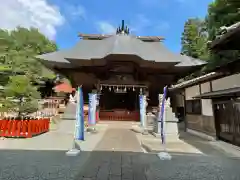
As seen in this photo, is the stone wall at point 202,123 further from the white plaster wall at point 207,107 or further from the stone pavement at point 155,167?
the stone pavement at point 155,167

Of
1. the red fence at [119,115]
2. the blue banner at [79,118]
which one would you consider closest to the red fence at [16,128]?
the blue banner at [79,118]

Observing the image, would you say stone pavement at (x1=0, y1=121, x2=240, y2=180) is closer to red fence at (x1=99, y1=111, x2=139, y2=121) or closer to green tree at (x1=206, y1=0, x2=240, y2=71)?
green tree at (x1=206, y1=0, x2=240, y2=71)

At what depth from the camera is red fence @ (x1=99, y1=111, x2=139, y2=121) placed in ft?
55.9

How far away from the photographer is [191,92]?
1323cm

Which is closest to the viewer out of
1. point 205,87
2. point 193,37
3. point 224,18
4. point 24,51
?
point 224,18

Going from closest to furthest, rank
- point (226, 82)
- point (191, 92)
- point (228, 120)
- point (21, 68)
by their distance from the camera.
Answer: point (228, 120)
point (226, 82)
point (191, 92)
point (21, 68)

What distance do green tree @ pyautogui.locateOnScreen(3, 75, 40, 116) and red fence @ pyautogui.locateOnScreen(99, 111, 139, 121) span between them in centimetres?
718

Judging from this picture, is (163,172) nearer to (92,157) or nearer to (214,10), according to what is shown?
(92,157)

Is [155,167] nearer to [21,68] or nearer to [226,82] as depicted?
[226,82]

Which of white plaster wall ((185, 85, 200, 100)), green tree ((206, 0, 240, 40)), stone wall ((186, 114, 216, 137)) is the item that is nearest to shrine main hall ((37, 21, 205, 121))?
white plaster wall ((185, 85, 200, 100))

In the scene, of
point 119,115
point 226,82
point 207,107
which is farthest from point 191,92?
point 119,115

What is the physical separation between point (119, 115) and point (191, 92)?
22.4ft

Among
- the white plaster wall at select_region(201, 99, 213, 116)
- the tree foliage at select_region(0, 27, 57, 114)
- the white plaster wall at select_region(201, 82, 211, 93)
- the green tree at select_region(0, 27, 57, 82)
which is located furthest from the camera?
the green tree at select_region(0, 27, 57, 82)

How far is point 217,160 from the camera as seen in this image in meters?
5.61
